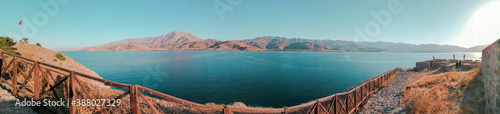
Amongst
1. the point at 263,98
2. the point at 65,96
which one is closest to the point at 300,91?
the point at 263,98

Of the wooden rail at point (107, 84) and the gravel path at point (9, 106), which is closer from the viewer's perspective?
the wooden rail at point (107, 84)

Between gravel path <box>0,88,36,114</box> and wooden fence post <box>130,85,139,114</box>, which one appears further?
gravel path <box>0,88,36,114</box>

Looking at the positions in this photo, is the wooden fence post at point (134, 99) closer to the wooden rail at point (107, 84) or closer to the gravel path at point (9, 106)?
the wooden rail at point (107, 84)

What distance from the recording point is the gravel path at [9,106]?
6.86 metres

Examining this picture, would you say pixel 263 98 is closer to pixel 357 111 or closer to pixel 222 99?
pixel 222 99

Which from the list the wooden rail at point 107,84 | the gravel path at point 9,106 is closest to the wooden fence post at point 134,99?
the wooden rail at point 107,84

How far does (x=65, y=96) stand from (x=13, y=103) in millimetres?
3719

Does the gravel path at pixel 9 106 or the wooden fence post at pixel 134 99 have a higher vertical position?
the wooden fence post at pixel 134 99

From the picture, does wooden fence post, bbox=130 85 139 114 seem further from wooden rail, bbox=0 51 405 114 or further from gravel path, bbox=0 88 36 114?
gravel path, bbox=0 88 36 114

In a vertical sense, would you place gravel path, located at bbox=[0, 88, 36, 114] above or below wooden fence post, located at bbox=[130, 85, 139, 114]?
below

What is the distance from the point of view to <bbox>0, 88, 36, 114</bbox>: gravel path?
6856mm

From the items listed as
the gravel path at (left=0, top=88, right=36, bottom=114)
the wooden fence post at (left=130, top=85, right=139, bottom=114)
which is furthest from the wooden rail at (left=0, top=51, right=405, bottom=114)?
the gravel path at (left=0, top=88, right=36, bottom=114)

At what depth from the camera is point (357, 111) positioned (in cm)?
1392

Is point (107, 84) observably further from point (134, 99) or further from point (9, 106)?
point (9, 106)
